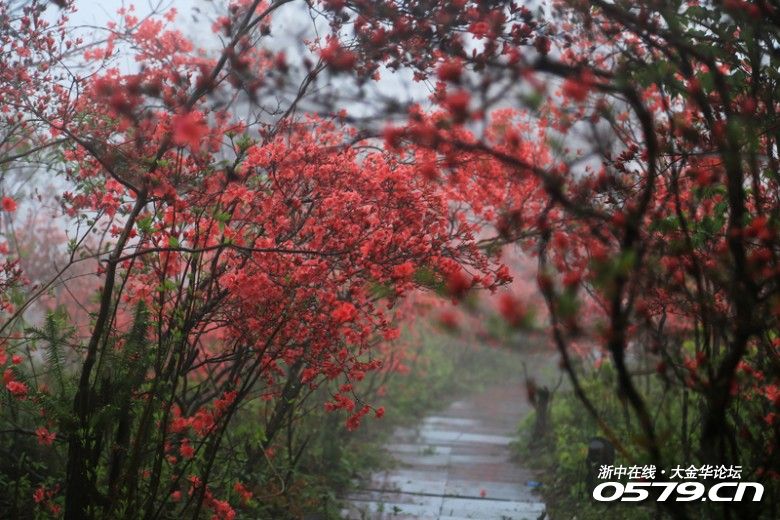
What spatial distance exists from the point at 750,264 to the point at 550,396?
984cm

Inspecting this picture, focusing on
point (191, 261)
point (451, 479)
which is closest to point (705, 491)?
point (191, 261)

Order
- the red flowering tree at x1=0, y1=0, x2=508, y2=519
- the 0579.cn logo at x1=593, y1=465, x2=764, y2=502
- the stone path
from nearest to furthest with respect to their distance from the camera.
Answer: the 0579.cn logo at x1=593, y1=465, x2=764, y2=502
the red flowering tree at x1=0, y1=0, x2=508, y2=519
the stone path

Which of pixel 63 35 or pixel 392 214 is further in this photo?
pixel 63 35

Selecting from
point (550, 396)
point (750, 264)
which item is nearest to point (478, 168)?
point (750, 264)

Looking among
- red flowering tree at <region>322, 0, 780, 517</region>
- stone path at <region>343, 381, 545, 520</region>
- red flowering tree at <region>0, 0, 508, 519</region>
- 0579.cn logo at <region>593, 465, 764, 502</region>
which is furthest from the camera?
stone path at <region>343, 381, 545, 520</region>

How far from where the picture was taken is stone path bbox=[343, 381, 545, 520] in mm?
8703

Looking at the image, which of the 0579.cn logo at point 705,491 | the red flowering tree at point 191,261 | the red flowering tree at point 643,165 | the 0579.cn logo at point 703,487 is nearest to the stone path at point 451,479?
the red flowering tree at point 191,261

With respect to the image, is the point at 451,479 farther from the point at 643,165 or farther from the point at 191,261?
the point at 643,165

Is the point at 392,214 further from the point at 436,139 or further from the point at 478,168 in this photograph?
the point at 436,139

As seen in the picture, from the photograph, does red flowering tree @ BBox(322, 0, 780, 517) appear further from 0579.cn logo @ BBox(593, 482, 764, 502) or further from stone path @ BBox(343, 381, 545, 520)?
stone path @ BBox(343, 381, 545, 520)

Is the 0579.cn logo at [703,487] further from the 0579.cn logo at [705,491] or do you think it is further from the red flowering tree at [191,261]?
the red flowering tree at [191,261]

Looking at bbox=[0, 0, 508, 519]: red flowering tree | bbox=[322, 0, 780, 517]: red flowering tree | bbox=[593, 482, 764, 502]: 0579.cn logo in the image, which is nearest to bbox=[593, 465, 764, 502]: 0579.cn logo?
bbox=[593, 482, 764, 502]: 0579.cn logo

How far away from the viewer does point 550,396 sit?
13039mm

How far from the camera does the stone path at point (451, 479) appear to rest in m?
8.70
